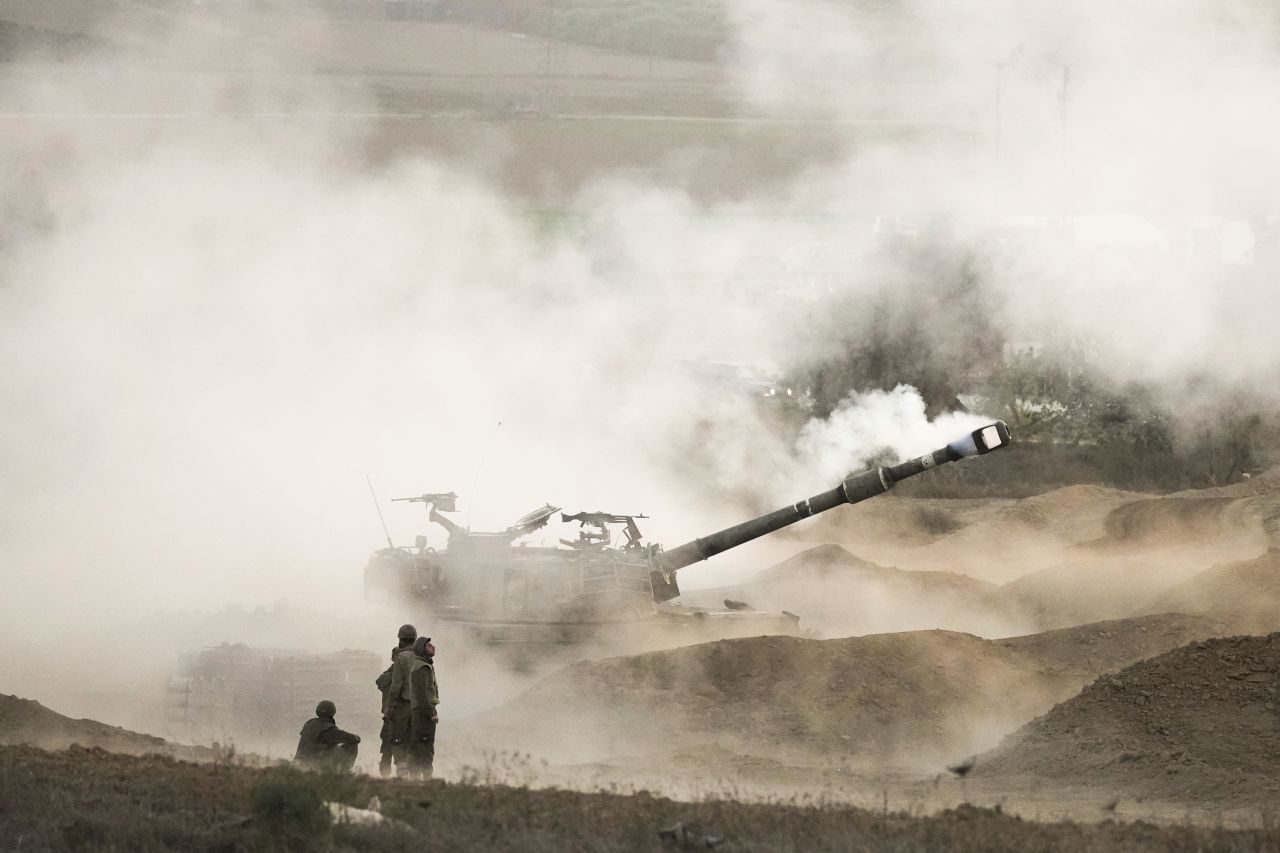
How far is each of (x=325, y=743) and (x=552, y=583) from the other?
11339 millimetres

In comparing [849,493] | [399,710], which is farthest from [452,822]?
[849,493]

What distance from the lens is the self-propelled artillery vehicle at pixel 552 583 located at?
25.7 m

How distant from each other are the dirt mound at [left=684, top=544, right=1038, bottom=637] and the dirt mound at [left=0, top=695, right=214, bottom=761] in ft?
48.5

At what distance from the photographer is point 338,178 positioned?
5681 cm

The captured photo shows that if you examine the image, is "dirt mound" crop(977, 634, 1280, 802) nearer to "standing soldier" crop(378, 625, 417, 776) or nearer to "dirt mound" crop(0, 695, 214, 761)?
"standing soldier" crop(378, 625, 417, 776)

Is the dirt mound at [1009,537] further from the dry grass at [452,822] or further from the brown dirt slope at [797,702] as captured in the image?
the dry grass at [452,822]

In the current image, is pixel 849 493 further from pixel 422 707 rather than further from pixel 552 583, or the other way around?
pixel 422 707

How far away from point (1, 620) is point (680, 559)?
12.0 meters

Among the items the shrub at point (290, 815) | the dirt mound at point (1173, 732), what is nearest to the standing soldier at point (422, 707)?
the shrub at point (290, 815)

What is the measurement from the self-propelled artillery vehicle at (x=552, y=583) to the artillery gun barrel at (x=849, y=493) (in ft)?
0.08

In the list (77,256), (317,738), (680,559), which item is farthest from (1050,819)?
(77,256)

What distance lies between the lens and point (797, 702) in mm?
21609

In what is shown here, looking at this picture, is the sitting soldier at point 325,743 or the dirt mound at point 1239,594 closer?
the sitting soldier at point 325,743

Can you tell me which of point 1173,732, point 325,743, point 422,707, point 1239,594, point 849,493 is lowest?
point 325,743
